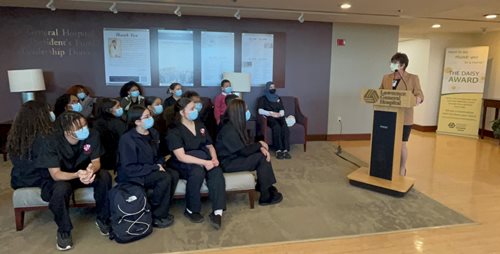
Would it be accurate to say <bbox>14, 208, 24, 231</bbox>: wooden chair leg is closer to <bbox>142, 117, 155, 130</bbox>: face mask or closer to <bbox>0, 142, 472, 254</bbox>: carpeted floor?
<bbox>0, 142, 472, 254</bbox>: carpeted floor

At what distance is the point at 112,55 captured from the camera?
5742mm

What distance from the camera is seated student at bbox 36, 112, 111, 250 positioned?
8.75ft

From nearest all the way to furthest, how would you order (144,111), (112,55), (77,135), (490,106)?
(77,135) → (144,111) → (112,55) → (490,106)

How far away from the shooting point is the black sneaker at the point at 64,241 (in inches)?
104

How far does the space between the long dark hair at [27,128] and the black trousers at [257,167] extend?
1604 mm

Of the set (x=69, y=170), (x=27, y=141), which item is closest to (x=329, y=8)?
(x=69, y=170)

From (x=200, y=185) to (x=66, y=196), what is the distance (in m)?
1.06

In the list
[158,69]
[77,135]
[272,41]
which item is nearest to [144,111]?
[77,135]

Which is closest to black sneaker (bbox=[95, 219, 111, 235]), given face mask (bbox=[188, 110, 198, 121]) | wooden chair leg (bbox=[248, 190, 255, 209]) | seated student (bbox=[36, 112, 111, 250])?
seated student (bbox=[36, 112, 111, 250])

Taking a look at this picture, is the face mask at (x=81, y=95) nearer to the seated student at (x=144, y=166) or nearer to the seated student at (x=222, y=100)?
the seated student at (x=222, y=100)

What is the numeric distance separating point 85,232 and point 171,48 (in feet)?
12.1

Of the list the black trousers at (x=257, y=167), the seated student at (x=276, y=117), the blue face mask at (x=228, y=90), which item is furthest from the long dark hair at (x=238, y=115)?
the blue face mask at (x=228, y=90)

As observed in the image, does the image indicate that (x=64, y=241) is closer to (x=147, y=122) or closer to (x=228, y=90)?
(x=147, y=122)

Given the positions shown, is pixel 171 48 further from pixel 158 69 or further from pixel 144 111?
pixel 144 111
